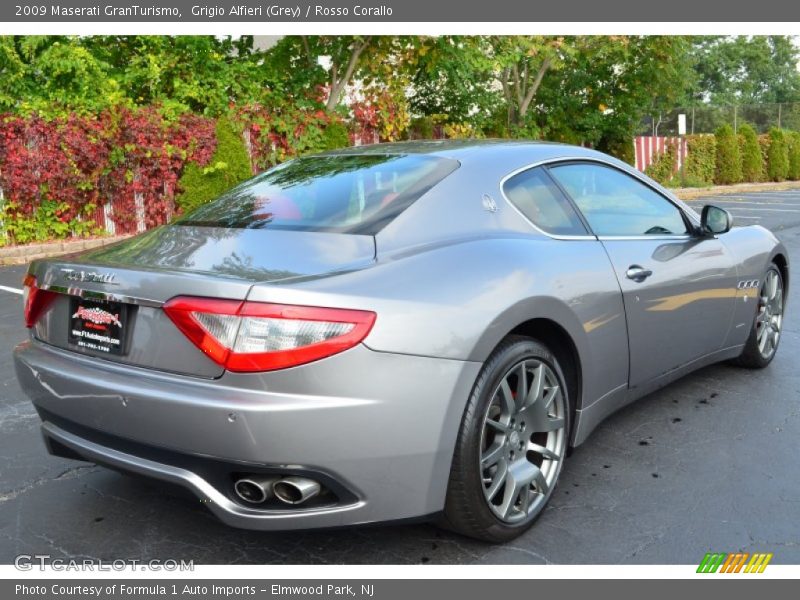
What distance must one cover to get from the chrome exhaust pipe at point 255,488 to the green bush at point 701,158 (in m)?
25.1

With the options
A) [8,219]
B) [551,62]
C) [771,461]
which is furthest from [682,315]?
[551,62]

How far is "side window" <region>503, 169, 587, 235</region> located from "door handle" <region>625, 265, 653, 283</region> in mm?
275

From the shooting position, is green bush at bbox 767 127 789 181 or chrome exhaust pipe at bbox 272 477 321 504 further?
green bush at bbox 767 127 789 181

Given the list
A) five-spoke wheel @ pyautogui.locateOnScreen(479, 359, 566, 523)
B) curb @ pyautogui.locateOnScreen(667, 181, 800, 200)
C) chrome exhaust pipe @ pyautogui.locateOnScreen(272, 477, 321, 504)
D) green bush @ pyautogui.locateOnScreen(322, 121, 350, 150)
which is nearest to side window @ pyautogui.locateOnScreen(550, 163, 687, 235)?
five-spoke wheel @ pyautogui.locateOnScreen(479, 359, 566, 523)

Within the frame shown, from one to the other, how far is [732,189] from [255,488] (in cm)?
2605

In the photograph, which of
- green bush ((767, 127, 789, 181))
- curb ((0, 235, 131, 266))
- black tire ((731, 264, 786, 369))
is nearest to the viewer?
black tire ((731, 264, 786, 369))

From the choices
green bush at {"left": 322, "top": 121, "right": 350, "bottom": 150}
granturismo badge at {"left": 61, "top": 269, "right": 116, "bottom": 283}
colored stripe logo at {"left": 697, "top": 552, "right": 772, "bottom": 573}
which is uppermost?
green bush at {"left": 322, "top": 121, "right": 350, "bottom": 150}

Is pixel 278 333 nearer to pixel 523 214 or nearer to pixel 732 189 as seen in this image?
pixel 523 214

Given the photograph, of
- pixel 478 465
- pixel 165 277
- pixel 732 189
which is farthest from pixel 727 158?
pixel 165 277

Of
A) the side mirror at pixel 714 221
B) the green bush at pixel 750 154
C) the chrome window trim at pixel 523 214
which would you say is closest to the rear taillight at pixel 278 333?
the chrome window trim at pixel 523 214

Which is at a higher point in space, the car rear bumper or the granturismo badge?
the granturismo badge

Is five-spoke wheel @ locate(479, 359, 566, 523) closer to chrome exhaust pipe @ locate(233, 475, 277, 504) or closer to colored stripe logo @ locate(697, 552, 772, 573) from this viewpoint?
colored stripe logo @ locate(697, 552, 772, 573)

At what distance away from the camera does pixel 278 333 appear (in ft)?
7.80

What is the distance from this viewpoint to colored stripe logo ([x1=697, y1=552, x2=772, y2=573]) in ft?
9.12
